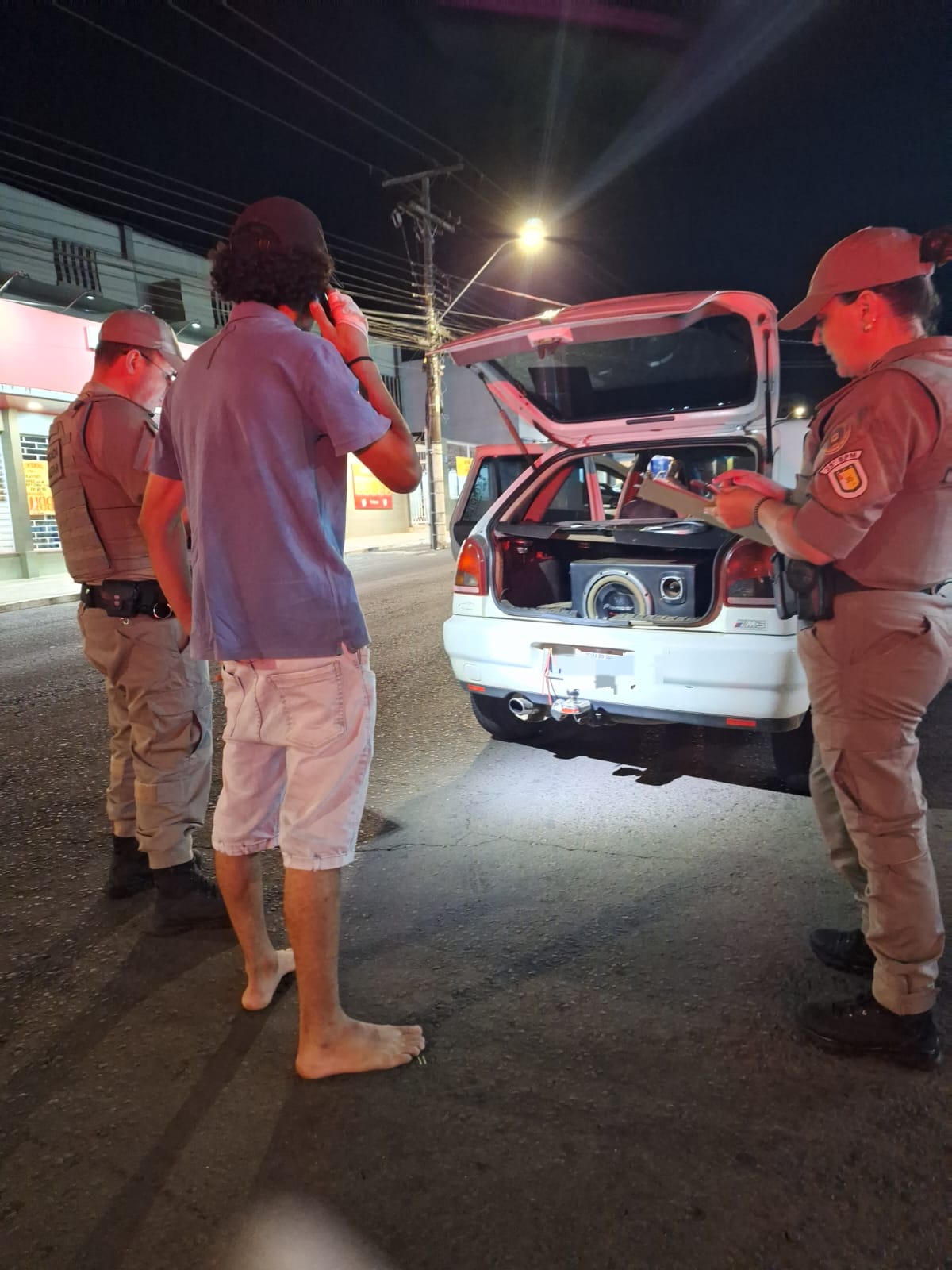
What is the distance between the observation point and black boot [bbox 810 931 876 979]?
2.29m

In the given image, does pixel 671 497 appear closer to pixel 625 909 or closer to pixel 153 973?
pixel 625 909

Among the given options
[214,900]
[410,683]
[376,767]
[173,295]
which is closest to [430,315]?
[173,295]

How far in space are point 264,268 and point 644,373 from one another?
3.07 meters

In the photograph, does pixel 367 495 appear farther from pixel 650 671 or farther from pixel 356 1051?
pixel 356 1051

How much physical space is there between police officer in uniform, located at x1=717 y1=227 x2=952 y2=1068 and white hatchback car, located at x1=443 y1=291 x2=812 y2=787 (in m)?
1.15

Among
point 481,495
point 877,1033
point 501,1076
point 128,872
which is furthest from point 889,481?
point 481,495

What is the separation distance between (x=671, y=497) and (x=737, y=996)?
59.0 inches

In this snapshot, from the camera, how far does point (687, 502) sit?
8.21 feet

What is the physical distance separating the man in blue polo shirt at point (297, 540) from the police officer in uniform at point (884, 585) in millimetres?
1056

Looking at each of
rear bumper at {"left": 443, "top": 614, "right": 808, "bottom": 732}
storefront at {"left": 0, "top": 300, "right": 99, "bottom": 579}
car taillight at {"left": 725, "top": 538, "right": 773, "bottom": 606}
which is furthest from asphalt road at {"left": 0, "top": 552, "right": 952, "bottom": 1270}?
storefront at {"left": 0, "top": 300, "right": 99, "bottom": 579}

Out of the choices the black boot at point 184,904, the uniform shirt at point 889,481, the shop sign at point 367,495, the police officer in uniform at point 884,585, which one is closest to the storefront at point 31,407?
the shop sign at point 367,495

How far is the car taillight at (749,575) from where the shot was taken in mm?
3354

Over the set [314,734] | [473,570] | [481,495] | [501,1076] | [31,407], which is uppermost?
[31,407]

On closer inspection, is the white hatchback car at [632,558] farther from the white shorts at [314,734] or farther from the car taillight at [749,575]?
the white shorts at [314,734]
